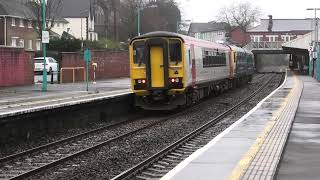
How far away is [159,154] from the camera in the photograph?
1243 cm

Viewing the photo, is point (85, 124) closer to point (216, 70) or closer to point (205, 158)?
point (205, 158)

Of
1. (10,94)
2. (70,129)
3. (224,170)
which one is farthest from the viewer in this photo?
(10,94)

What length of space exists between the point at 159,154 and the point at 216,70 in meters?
17.9

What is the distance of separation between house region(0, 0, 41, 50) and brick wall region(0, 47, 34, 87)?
31005mm

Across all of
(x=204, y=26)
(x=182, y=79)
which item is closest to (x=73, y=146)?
(x=182, y=79)

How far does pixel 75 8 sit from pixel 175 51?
88527 mm

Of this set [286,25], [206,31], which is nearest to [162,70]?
[286,25]

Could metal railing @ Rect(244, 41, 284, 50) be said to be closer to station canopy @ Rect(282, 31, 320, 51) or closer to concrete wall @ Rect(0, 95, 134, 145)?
station canopy @ Rect(282, 31, 320, 51)

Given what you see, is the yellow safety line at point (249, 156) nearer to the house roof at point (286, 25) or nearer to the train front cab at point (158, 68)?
the train front cab at point (158, 68)

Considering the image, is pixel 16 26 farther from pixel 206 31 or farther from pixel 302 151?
pixel 206 31

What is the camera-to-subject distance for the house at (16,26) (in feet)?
223

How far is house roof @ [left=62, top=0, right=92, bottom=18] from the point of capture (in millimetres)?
106188

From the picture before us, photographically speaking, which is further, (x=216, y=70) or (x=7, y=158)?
(x=216, y=70)

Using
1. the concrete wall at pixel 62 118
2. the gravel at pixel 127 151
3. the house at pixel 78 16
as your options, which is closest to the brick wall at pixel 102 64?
the concrete wall at pixel 62 118
